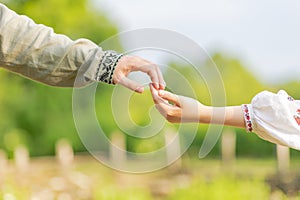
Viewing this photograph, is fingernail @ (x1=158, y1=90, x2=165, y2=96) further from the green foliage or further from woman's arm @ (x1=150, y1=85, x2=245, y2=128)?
the green foliage

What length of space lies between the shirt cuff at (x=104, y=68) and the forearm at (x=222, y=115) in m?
0.25

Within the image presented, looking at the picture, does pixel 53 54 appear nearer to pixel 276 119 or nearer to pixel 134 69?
→ pixel 134 69

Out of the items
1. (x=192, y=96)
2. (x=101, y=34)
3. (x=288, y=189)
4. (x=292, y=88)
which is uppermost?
(x=101, y=34)

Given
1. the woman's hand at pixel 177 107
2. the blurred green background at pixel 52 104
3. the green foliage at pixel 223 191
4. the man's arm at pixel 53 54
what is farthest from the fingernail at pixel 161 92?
the blurred green background at pixel 52 104

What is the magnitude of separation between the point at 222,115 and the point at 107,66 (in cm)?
32

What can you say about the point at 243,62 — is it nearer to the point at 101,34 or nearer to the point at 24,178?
the point at 101,34

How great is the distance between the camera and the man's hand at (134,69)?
197cm

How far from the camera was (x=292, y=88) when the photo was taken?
2002 centimetres

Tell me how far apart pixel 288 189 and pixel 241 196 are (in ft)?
6.92

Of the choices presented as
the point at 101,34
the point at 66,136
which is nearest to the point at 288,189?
the point at 66,136

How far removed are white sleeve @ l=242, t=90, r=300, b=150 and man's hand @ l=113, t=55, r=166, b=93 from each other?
0.25 metres

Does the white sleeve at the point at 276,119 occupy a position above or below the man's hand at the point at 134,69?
below

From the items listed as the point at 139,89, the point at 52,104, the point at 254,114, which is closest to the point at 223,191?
the point at 254,114

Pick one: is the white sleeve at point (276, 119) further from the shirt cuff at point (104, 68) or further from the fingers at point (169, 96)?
the shirt cuff at point (104, 68)
